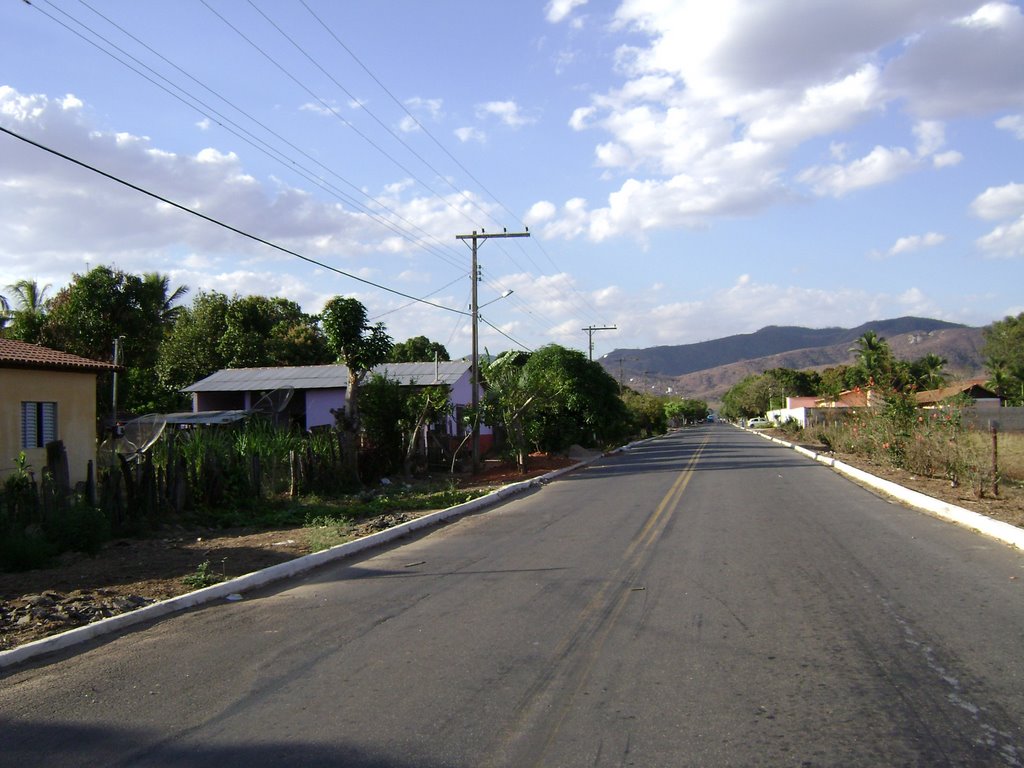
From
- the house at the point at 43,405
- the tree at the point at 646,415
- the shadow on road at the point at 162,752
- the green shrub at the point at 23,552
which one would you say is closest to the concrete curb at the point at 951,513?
the shadow on road at the point at 162,752

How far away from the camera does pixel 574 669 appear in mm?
6105

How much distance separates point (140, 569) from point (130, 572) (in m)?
0.21

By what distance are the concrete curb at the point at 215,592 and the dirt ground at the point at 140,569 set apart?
1.03 feet

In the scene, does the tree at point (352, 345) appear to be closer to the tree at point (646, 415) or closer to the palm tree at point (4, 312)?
the palm tree at point (4, 312)

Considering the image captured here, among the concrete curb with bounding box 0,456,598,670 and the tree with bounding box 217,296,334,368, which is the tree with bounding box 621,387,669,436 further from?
the concrete curb with bounding box 0,456,598,670

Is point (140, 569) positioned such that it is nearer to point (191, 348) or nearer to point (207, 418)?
point (207, 418)

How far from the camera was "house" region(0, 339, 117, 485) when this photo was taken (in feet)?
58.2

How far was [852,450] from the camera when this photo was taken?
114 ft

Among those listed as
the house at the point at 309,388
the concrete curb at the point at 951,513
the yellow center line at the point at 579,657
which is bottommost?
the concrete curb at the point at 951,513

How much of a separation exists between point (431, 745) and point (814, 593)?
202 inches

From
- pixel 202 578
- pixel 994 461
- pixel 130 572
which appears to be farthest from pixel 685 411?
pixel 202 578

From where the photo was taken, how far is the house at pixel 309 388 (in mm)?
36469

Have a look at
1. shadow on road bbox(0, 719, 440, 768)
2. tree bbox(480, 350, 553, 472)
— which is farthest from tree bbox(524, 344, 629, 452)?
shadow on road bbox(0, 719, 440, 768)

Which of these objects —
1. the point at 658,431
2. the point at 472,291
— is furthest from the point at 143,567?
the point at 658,431
